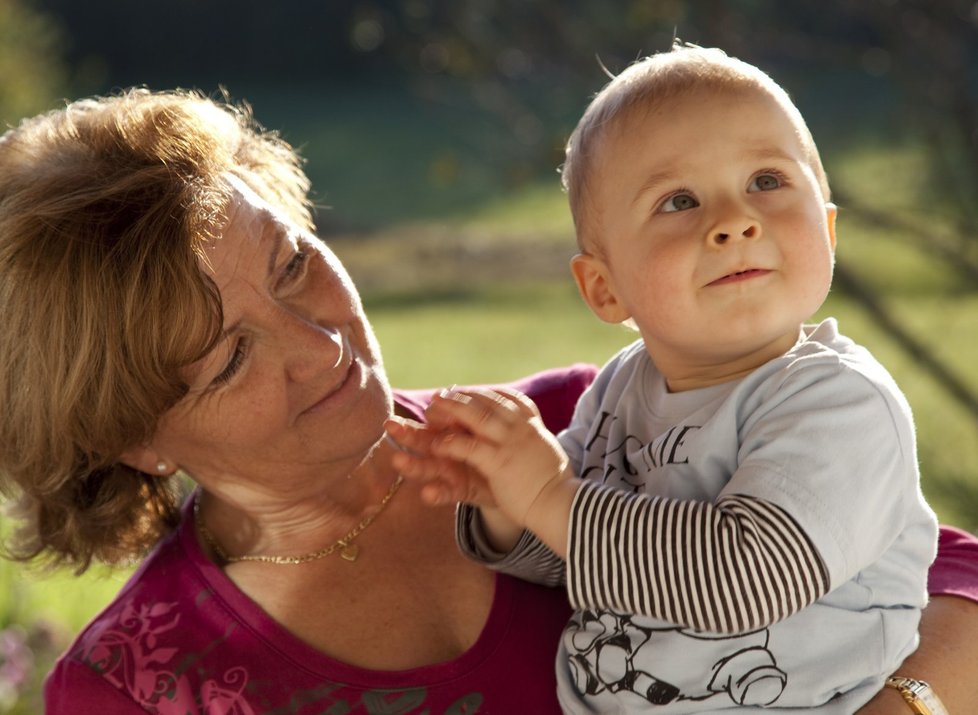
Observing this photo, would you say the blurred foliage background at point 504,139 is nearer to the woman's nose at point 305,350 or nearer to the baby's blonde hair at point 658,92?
the woman's nose at point 305,350

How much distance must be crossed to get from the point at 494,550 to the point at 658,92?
641mm

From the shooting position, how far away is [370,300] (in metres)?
7.48

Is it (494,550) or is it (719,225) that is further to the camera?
(494,550)

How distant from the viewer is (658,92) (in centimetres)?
153

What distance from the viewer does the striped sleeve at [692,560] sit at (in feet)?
4.38

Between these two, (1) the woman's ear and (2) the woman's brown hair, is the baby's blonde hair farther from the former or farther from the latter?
(1) the woman's ear

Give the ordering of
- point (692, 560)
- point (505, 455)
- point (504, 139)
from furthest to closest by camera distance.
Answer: point (504, 139)
point (505, 455)
point (692, 560)

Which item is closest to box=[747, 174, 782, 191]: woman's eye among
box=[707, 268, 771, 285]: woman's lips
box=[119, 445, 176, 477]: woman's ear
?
box=[707, 268, 771, 285]: woman's lips


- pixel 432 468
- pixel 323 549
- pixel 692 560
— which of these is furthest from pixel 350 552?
pixel 692 560

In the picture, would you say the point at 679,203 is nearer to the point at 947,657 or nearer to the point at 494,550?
the point at 494,550

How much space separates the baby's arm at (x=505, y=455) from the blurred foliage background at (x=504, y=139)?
3.10ft

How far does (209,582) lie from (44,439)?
307 mm

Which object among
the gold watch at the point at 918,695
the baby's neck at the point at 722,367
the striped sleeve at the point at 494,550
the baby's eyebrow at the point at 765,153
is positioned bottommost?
the gold watch at the point at 918,695

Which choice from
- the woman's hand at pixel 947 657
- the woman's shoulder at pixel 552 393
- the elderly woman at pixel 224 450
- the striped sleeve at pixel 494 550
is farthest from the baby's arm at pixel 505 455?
the woman's shoulder at pixel 552 393
